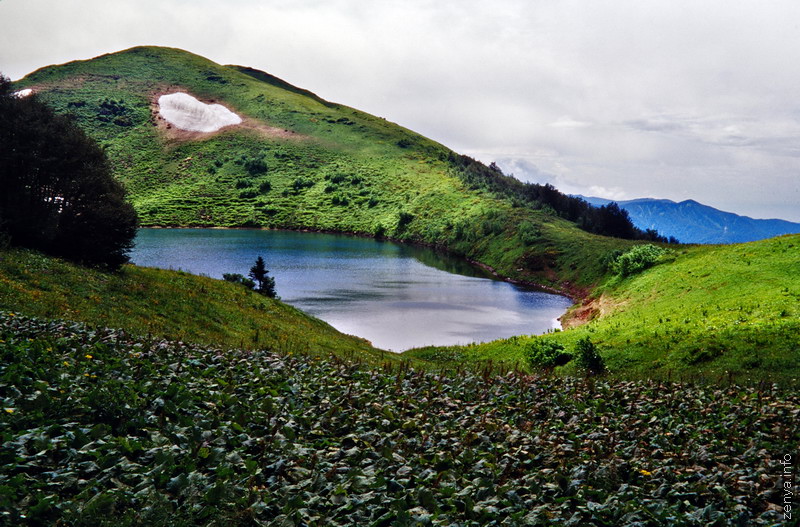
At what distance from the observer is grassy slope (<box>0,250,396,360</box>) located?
2084 centimetres

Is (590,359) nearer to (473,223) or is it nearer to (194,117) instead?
(473,223)

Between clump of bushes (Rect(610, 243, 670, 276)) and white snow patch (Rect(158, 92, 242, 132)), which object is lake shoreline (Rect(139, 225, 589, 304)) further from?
white snow patch (Rect(158, 92, 242, 132))

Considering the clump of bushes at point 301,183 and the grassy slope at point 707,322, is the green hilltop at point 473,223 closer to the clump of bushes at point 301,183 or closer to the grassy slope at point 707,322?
the grassy slope at point 707,322

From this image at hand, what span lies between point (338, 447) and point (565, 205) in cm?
14118

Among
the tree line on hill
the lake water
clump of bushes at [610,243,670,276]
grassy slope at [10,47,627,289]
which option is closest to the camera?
the lake water

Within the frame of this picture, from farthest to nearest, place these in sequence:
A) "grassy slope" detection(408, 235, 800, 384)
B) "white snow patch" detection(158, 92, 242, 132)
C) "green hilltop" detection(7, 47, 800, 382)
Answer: "white snow patch" detection(158, 92, 242, 132)
"green hilltop" detection(7, 47, 800, 382)
"grassy slope" detection(408, 235, 800, 384)

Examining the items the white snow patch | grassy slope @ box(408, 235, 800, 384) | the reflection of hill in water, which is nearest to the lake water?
the reflection of hill in water

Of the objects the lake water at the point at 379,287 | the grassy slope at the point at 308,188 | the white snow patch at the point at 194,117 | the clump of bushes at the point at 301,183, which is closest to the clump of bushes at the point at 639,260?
the lake water at the point at 379,287

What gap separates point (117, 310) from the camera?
78.0 ft

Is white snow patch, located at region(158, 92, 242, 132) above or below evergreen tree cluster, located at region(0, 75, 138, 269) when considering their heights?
above

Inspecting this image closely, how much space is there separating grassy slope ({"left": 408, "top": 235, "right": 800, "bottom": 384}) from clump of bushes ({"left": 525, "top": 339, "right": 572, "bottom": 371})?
1966mm

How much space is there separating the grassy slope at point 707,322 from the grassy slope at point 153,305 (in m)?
12.4

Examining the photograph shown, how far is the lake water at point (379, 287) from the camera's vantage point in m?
51.7

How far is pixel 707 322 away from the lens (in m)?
30.4
